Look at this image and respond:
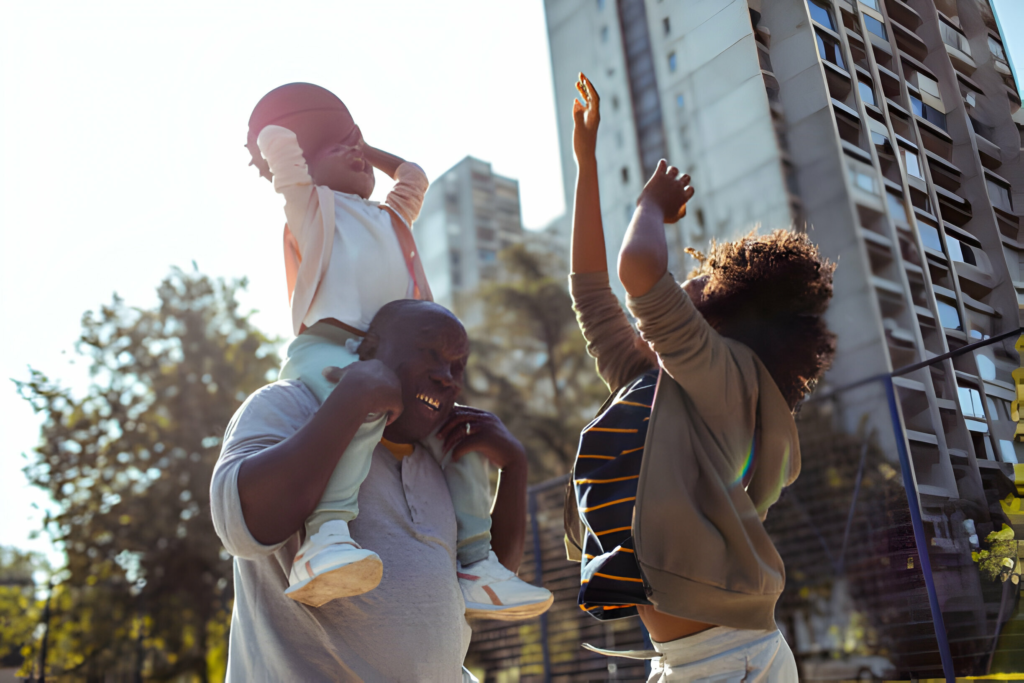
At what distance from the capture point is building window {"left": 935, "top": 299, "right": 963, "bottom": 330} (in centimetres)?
294

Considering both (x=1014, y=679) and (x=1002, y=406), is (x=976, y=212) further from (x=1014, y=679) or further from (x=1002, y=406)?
(x=1014, y=679)

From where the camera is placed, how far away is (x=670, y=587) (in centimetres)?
165

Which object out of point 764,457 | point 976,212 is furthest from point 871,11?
point 764,457

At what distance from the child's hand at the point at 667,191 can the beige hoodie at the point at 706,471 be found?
270 mm

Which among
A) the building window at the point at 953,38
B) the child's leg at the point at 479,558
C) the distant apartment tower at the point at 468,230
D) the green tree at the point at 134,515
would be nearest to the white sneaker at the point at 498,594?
the child's leg at the point at 479,558

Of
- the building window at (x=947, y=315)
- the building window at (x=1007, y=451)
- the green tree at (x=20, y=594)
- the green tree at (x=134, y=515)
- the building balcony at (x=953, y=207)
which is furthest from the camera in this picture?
the green tree at (x=134, y=515)

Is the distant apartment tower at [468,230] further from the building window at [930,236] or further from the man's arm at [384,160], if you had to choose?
the man's arm at [384,160]

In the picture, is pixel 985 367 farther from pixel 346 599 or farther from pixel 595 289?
pixel 346 599

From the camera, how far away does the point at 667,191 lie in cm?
195

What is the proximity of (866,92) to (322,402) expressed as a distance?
8.54 feet

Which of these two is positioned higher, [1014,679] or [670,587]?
[670,587]

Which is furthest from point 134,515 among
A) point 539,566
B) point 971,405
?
point 971,405

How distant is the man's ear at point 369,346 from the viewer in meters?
1.63

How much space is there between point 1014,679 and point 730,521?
180 centimetres
